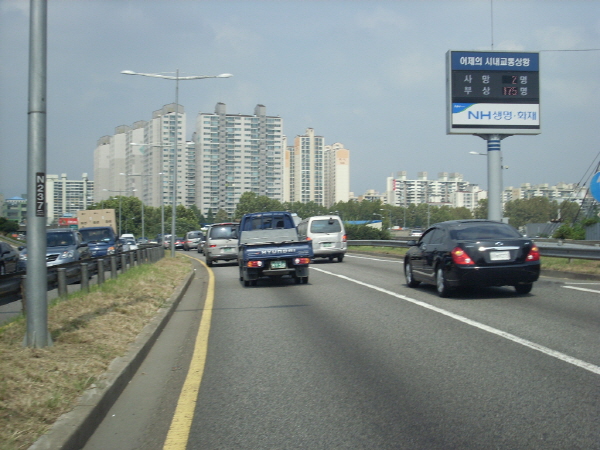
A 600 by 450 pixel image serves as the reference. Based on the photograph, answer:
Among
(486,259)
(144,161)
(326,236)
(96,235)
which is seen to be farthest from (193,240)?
(144,161)

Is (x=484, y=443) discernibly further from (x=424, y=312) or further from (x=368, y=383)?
(x=424, y=312)

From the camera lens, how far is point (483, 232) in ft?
40.2

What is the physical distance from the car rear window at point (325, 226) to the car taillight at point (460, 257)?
1486 centimetres

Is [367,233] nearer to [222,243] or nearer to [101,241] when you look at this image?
[222,243]

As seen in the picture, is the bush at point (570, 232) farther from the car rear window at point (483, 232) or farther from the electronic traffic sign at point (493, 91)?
the car rear window at point (483, 232)

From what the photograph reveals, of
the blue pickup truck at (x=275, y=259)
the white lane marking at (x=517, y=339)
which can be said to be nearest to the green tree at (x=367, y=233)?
the blue pickup truck at (x=275, y=259)

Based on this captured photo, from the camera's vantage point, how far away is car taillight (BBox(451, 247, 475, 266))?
11.6m

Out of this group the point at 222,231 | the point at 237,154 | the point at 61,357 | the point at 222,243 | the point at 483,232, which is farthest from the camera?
the point at 237,154

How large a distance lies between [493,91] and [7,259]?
21.2 metres

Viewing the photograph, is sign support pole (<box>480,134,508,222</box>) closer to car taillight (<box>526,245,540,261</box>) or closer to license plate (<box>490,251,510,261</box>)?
car taillight (<box>526,245,540,261</box>)

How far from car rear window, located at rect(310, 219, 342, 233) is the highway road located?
608 inches

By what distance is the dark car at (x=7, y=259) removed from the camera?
18703mm

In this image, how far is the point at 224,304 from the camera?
12.6m

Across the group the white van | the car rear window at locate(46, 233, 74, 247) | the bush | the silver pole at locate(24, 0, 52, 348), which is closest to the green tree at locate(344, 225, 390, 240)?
the bush
